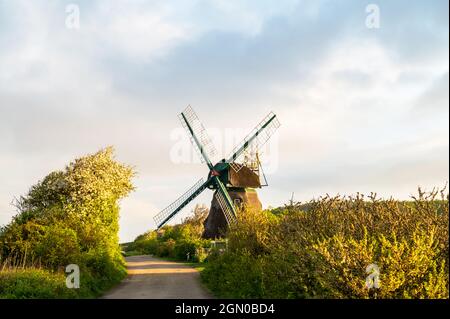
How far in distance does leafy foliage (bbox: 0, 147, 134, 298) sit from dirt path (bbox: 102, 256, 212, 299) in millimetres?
937

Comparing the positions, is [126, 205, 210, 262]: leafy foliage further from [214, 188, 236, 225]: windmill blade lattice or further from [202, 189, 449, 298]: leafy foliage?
[202, 189, 449, 298]: leafy foliage

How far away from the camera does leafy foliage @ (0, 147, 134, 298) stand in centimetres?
2005

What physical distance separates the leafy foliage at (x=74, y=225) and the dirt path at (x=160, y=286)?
0.94 m

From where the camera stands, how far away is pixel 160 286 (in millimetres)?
20031

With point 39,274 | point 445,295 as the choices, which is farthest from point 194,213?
point 445,295

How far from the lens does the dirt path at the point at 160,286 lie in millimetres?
17078

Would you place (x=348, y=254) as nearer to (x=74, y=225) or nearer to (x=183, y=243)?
(x=74, y=225)

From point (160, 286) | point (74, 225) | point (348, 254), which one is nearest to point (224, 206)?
point (74, 225)

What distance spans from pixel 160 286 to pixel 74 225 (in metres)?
7.08

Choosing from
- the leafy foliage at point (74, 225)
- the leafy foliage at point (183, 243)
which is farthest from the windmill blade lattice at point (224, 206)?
the leafy foliage at point (74, 225)

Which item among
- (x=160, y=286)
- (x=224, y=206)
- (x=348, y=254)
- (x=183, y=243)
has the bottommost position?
(x=160, y=286)

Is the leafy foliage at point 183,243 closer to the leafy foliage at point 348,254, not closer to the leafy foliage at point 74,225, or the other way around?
the leafy foliage at point 74,225
